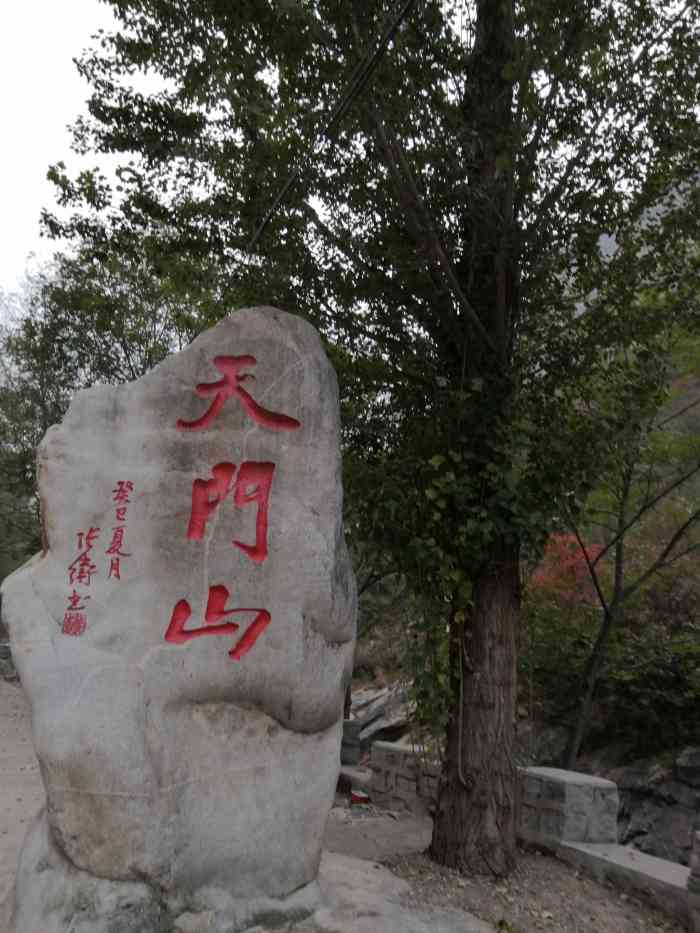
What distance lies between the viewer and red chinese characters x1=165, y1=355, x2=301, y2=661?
12.2 feet

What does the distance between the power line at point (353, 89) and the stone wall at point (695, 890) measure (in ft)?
14.9

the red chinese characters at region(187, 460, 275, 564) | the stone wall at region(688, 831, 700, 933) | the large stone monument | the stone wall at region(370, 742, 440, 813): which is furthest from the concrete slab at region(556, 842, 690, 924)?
the red chinese characters at region(187, 460, 275, 564)

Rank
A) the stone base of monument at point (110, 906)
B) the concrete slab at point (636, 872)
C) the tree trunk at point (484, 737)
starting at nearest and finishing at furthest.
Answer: the stone base of monument at point (110, 906) → the concrete slab at point (636, 872) → the tree trunk at point (484, 737)

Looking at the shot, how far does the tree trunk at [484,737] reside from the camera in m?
4.95

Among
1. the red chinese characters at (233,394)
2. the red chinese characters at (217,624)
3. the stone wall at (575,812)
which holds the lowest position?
the stone wall at (575,812)

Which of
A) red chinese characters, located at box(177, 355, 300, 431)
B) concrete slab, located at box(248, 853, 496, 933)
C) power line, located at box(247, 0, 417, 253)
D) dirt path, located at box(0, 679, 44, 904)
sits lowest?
dirt path, located at box(0, 679, 44, 904)

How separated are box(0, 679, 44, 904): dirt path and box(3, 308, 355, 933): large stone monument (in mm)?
493

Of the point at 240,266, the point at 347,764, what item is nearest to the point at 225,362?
the point at 240,266

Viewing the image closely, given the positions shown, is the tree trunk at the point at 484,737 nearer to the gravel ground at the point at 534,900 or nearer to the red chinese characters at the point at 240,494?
the gravel ground at the point at 534,900

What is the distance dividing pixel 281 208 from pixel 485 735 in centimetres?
390

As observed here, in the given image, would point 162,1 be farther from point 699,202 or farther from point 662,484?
point 662,484

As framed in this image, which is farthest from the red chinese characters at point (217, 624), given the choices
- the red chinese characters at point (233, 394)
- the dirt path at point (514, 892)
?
the dirt path at point (514, 892)

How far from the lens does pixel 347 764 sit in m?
9.26

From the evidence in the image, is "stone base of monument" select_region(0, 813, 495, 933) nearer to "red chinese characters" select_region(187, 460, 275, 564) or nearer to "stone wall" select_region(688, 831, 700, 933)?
"stone wall" select_region(688, 831, 700, 933)
